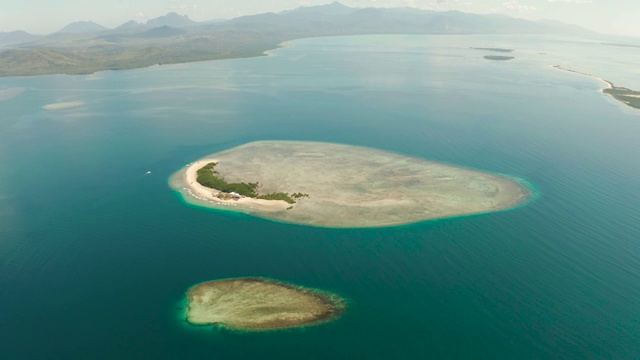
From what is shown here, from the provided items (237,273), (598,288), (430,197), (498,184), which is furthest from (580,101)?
(237,273)

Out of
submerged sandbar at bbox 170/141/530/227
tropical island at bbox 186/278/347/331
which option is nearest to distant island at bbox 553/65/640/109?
submerged sandbar at bbox 170/141/530/227

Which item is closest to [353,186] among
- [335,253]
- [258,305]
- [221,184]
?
[335,253]

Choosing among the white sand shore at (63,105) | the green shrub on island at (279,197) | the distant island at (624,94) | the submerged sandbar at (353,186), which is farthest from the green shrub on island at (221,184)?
the distant island at (624,94)

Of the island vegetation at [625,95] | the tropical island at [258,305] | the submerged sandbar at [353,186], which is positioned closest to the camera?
the tropical island at [258,305]

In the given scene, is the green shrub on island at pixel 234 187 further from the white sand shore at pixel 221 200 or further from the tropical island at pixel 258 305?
the tropical island at pixel 258 305

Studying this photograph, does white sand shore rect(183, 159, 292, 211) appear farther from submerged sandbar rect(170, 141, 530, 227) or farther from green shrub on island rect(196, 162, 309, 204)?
green shrub on island rect(196, 162, 309, 204)

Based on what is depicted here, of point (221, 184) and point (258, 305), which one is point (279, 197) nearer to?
point (221, 184)
